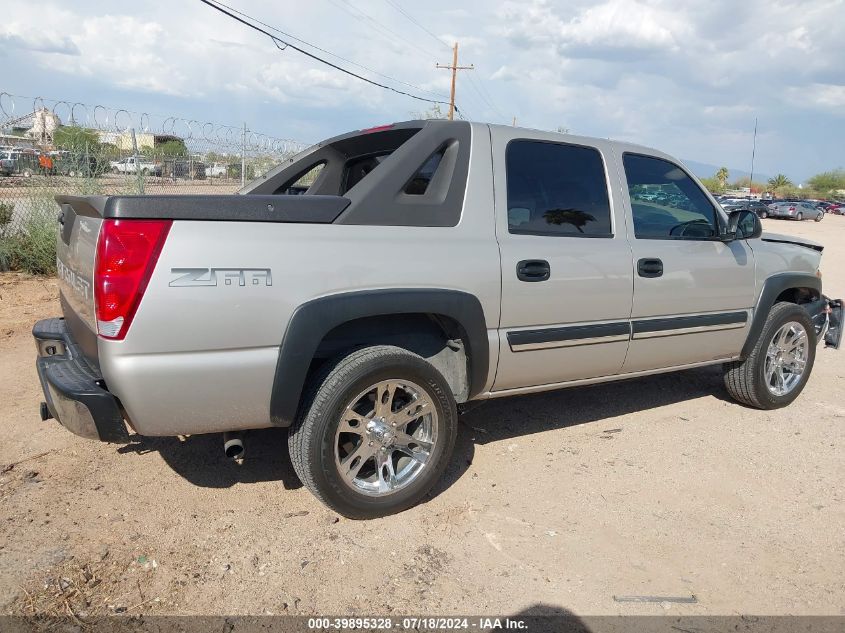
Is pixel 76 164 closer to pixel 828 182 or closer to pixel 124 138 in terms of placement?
pixel 124 138

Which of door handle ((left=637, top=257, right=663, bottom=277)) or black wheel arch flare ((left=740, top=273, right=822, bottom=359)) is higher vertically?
door handle ((left=637, top=257, right=663, bottom=277))

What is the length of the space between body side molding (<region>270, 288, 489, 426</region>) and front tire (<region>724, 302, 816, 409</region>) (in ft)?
8.90

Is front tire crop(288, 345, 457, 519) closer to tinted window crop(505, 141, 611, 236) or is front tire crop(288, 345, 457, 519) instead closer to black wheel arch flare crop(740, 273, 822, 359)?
tinted window crop(505, 141, 611, 236)

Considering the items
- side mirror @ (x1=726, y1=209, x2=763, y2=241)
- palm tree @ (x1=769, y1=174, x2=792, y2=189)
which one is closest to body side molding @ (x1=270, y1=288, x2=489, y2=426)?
side mirror @ (x1=726, y1=209, x2=763, y2=241)

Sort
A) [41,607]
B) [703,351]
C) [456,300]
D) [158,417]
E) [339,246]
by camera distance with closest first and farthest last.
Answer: [41,607], [158,417], [339,246], [456,300], [703,351]

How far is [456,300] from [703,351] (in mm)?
2181

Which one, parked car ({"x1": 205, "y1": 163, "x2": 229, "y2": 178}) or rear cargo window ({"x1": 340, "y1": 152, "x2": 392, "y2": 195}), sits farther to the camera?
parked car ({"x1": 205, "y1": 163, "x2": 229, "y2": 178})

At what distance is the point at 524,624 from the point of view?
2562 mm

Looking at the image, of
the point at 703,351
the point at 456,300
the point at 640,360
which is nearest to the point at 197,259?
the point at 456,300

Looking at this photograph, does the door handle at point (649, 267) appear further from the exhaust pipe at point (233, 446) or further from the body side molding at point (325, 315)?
the exhaust pipe at point (233, 446)

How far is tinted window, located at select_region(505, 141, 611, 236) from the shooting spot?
3.57 meters

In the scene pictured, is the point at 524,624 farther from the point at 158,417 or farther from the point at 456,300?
the point at 158,417

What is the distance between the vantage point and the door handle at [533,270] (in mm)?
3418

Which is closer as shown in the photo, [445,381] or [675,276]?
[445,381]
